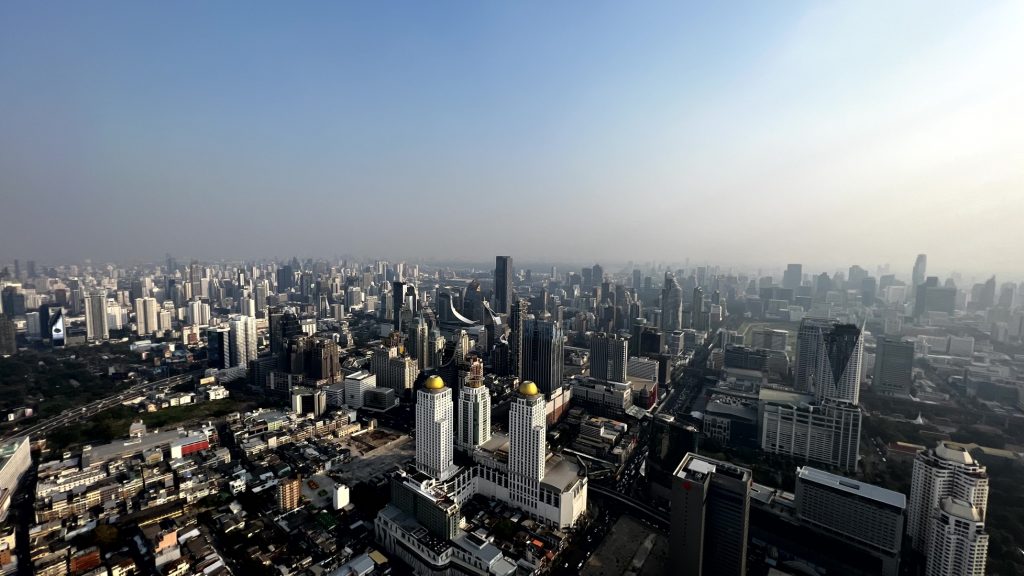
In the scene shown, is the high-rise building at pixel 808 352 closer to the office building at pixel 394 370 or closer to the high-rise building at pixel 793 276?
the office building at pixel 394 370

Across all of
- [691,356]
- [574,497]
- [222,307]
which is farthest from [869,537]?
[222,307]

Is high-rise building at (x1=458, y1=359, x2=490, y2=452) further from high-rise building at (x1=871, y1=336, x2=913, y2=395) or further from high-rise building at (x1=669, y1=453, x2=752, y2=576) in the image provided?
high-rise building at (x1=871, y1=336, x2=913, y2=395)

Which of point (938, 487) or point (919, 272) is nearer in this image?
point (938, 487)

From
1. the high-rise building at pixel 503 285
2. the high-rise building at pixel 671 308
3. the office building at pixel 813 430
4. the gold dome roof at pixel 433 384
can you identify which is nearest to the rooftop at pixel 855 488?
the office building at pixel 813 430

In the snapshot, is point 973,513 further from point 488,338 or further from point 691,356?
point 488,338

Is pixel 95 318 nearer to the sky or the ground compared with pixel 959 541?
nearer to the sky

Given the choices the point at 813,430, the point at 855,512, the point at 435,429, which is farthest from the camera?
the point at 813,430

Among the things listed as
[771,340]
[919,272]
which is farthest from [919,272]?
[771,340]

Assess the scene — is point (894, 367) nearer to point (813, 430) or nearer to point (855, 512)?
point (813, 430)
